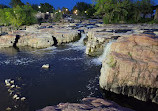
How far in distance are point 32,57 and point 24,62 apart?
92.2 inches

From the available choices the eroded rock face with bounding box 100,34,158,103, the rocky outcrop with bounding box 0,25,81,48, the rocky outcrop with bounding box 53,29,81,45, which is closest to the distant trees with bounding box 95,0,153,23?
the rocky outcrop with bounding box 0,25,81,48

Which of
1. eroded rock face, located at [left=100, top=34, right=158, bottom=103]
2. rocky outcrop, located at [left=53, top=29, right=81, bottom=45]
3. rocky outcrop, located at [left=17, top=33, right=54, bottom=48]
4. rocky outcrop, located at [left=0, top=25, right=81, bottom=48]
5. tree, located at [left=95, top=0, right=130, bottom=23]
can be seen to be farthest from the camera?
tree, located at [left=95, top=0, right=130, bottom=23]

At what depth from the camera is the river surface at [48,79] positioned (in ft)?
36.1

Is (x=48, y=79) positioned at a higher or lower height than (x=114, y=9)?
lower

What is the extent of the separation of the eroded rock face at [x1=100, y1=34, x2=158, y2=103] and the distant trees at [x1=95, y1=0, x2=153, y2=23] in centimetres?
2974

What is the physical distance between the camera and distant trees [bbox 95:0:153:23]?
39.5 m

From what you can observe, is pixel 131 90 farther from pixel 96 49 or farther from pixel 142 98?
pixel 96 49

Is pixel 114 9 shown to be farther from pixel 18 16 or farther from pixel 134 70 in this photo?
pixel 134 70

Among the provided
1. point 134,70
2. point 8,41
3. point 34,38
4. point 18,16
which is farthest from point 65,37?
→ point 18,16

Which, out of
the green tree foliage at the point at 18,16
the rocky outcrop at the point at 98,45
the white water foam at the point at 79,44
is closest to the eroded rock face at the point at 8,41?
the white water foam at the point at 79,44

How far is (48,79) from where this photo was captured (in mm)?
14391

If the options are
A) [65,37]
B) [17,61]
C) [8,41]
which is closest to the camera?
[17,61]

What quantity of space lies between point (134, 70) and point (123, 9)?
107 ft

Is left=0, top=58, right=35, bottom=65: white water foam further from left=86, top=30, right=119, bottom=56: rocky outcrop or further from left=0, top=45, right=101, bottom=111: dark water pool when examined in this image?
left=86, top=30, right=119, bottom=56: rocky outcrop
